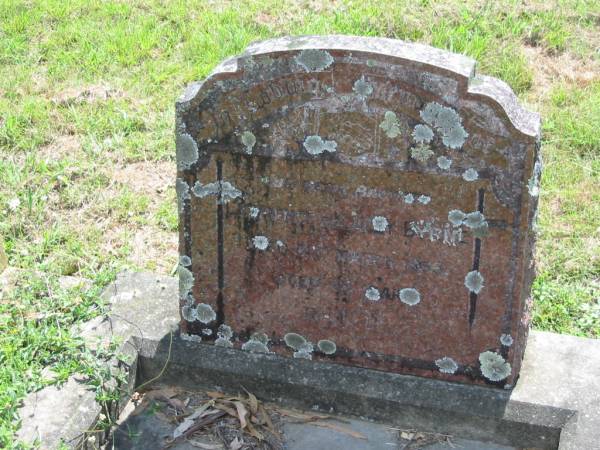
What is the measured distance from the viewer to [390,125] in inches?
138

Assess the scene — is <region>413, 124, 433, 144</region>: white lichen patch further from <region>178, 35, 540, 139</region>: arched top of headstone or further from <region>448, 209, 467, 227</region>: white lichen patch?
<region>448, 209, 467, 227</region>: white lichen patch

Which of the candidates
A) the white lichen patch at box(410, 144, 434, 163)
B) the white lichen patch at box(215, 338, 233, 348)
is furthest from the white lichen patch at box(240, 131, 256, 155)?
the white lichen patch at box(215, 338, 233, 348)

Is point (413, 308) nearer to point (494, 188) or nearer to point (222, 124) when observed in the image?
point (494, 188)

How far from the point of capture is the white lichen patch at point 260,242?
387cm

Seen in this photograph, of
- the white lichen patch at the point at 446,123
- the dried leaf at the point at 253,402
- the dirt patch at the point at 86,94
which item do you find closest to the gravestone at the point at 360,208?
the white lichen patch at the point at 446,123

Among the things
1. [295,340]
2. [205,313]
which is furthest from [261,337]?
[205,313]

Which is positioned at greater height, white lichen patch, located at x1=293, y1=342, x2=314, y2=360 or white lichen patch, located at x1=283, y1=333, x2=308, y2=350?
white lichen patch, located at x1=283, y1=333, x2=308, y2=350

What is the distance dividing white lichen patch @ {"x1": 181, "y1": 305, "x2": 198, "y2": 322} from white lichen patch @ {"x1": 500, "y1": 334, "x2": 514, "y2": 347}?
1260 mm

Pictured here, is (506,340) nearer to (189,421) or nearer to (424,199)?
(424,199)

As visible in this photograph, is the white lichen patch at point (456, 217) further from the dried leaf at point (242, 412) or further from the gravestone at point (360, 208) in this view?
the dried leaf at point (242, 412)

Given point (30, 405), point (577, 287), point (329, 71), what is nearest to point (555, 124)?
point (577, 287)

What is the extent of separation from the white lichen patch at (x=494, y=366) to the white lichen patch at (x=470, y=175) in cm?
73

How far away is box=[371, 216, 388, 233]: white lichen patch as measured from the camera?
3.70 metres

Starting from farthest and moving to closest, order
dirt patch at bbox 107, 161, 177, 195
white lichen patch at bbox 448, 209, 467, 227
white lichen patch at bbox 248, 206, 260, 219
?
dirt patch at bbox 107, 161, 177, 195
white lichen patch at bbox 248, 206, 260, 219
white lichen patch at bbox 448, 209, 467, 227
